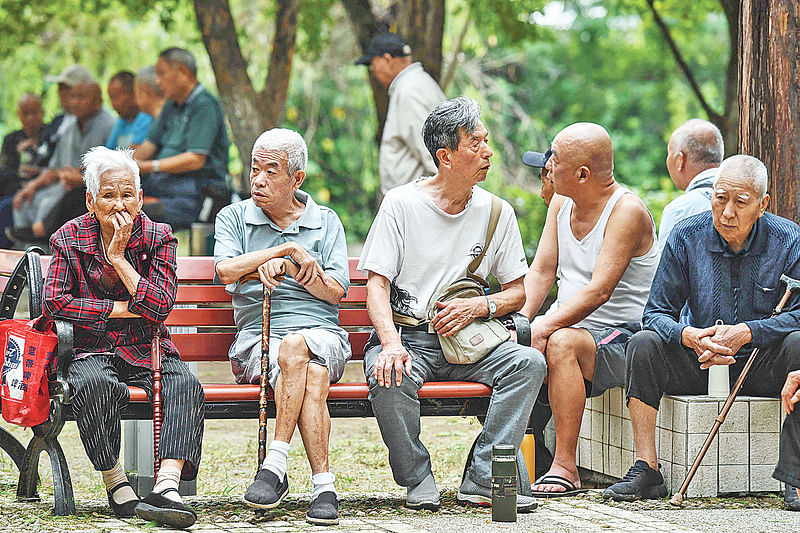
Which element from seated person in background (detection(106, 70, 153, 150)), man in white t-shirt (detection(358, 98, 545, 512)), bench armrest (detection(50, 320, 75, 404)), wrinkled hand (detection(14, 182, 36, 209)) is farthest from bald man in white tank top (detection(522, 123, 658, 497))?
wrinkled hand (detection(14, 182, 36, 209))

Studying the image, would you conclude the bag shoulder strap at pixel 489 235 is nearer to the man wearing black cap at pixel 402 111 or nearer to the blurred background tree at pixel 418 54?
the man wearing black cap at pixel 402 111

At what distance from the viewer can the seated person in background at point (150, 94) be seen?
923 cm

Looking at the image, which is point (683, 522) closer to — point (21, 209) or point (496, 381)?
point (496, 381)

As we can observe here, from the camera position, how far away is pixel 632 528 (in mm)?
4219

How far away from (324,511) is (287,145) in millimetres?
1524

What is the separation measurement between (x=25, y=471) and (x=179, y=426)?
2.84 feet

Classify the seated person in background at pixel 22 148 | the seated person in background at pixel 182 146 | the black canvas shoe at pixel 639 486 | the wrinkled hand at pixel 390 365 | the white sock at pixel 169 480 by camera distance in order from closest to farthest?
the white sock at pixel 169 480 → the wrinkled hand at pixel 390 365 → the black canvas shoe at pixel 639 486 → the seated person in background at pixel 182 146 → the seated person in background at pixel 22 148

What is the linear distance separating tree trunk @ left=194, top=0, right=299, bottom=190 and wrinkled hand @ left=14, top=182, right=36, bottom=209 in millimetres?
2015

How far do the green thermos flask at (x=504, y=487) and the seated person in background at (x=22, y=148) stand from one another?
7795mm

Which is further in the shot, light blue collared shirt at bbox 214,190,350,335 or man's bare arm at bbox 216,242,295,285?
light blue collared shirt at bbox 214,190,350,335

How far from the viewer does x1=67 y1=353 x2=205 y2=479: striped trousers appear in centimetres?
423

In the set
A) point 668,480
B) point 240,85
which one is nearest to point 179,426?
point 668,480

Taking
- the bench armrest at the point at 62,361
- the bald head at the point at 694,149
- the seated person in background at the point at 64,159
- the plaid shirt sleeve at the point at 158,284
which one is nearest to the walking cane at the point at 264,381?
the plaid shirt sleeve at the point at 158,284

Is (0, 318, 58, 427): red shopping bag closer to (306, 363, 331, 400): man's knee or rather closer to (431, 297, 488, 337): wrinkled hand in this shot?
(306, 363, 331, 400): man's knee
